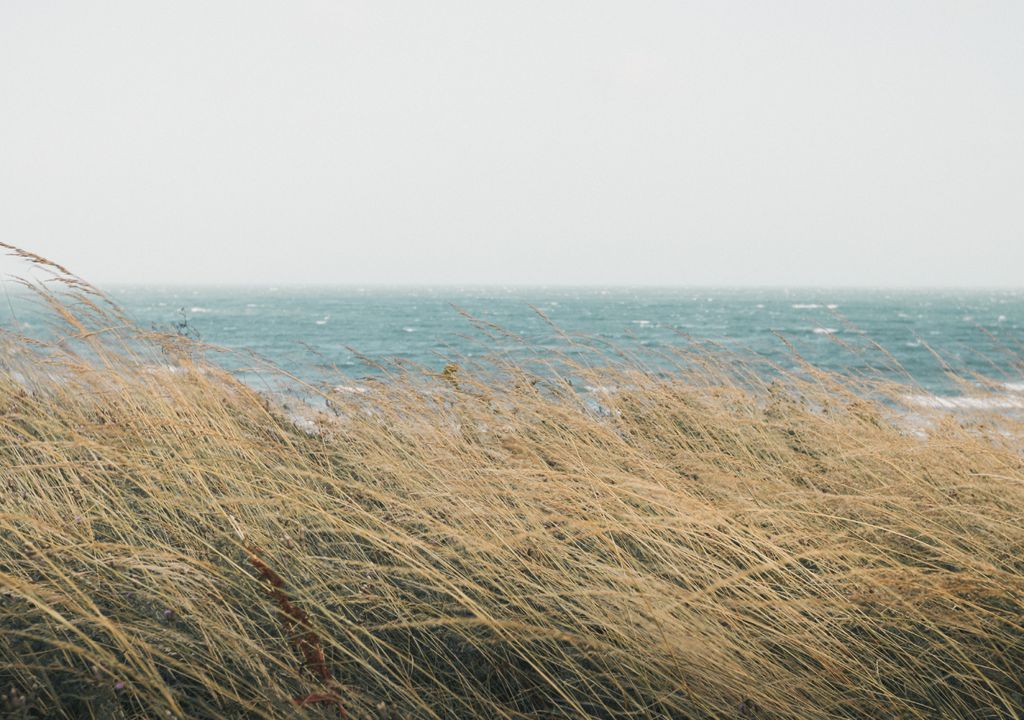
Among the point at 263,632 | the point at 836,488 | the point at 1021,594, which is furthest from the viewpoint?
the point at 836,488

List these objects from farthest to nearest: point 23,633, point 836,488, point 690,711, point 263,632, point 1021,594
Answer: point 836,488 → point 1021,594 → point 263,632 → point 690,711 → point 23,633

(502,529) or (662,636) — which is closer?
(662,636)

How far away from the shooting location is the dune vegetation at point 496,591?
1653 mm

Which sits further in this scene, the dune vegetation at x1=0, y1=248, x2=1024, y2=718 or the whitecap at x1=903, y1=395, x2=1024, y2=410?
the whitecap at x1=903, y1=395, x2=1024, y2=410

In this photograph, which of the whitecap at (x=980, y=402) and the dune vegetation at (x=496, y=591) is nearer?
the dune vegetation at (x=496, y=591)

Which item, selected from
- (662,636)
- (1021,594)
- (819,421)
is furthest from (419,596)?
(819,421)

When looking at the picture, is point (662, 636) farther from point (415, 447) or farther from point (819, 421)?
point (819, 421)

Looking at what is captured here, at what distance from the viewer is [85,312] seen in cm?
364

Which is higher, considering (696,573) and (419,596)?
(696,573)

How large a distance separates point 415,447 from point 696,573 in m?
1.50

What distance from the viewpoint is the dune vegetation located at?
1.65 metres

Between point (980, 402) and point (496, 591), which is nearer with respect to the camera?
point (496, 591)

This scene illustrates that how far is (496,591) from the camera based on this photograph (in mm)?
2080

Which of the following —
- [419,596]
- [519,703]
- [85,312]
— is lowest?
[519,703]
